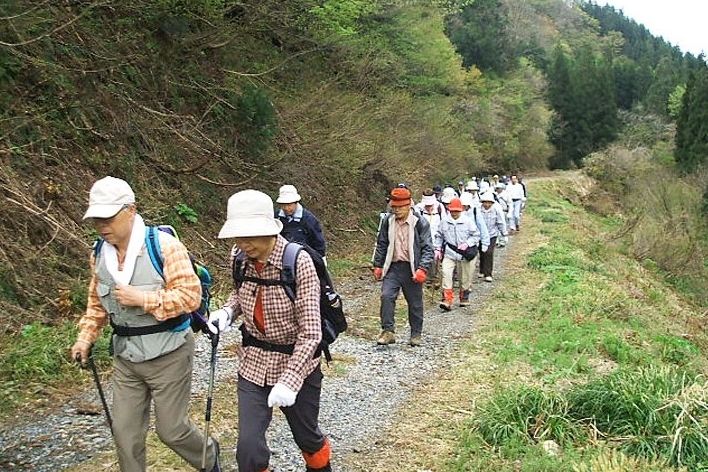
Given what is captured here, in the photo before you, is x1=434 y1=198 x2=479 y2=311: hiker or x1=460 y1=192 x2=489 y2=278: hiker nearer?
x1=434 y1=198 x2=479 y2=311: hiker

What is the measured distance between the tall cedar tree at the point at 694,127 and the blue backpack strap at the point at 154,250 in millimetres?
46640

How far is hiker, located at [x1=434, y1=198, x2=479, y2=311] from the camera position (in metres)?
11.1

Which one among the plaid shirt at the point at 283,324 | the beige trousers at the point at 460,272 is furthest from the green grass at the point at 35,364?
the beige trousers at the point at 460,272

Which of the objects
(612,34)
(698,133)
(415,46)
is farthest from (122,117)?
(612,34)

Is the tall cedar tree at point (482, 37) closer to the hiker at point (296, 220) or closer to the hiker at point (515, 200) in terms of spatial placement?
the hiker at point (515, 200)

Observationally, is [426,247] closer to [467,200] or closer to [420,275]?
[420,275]

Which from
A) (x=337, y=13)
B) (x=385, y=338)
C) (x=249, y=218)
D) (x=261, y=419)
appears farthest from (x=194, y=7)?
(x=261, y=419)

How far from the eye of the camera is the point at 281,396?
3.48 metres

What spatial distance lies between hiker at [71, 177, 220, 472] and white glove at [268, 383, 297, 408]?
654 millimetres

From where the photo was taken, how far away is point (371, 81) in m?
20.0

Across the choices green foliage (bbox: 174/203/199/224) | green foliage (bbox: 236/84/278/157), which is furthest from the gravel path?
green foliage (bbox: 236/84/278/157)

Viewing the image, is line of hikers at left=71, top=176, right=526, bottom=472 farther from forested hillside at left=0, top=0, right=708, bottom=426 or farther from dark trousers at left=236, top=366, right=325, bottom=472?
forested hillside at left=0, top=0, right=708, bottom=426

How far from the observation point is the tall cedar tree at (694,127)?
46.8m

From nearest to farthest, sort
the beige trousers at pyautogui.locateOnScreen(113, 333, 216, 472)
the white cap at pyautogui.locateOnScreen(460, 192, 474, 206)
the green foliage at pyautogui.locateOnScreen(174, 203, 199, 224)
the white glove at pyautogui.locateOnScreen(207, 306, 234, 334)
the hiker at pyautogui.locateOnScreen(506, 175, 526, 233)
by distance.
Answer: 1. the beige trousers at pyautogui.locateOnScreen(113, 333, 216, 472)
2. the white glove at pyautogui.locateOnScreen(207, 306, 234, 334)
3. the green foliage at pyautogui.locateOnScreen(174, 203, 199, 224)
4. the white cap at pyautogui.locateOnScreen(460, 192, 474, 206)
5. the hiker at pyautogui.locateOnScreen(506, 175, 526, 233)
